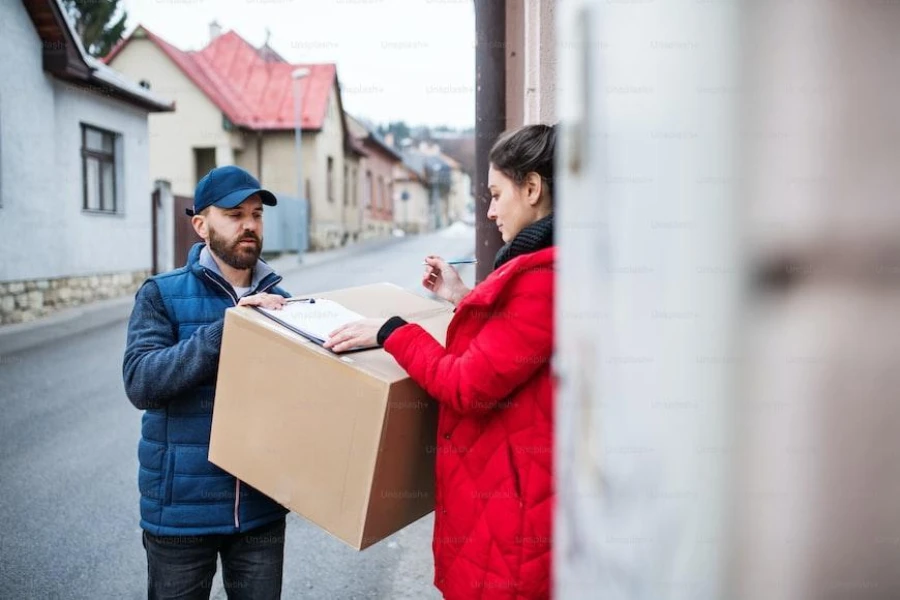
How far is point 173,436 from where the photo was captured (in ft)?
6.30

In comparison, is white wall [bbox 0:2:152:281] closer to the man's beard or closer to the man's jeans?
the man's beard

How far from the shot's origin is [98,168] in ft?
41.6

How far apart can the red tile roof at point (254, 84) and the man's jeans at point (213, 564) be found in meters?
22.0

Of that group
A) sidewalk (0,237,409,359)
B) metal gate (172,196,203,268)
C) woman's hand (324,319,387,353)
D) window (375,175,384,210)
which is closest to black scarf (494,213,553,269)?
woman's hand (324,319,387,353)

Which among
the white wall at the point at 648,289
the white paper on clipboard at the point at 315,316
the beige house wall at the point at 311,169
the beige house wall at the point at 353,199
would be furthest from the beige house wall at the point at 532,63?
the beige house wall at the point at 353,199

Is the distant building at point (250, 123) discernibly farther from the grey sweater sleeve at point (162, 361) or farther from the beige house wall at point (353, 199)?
the grey sweater sleeve at point (162, 361)

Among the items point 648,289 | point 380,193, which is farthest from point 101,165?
point 380,193

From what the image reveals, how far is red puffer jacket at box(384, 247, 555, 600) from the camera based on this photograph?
1315 millimetres

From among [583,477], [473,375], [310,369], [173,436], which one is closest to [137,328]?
[173,436]

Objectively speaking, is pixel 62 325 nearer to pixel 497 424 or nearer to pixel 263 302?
pixel 263 302

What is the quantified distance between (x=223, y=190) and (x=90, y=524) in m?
2.70

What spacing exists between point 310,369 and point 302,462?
0.21 metres

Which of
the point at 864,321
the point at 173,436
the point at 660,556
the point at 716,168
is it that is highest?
the point at 716,168

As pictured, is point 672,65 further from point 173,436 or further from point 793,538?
point 173,436
